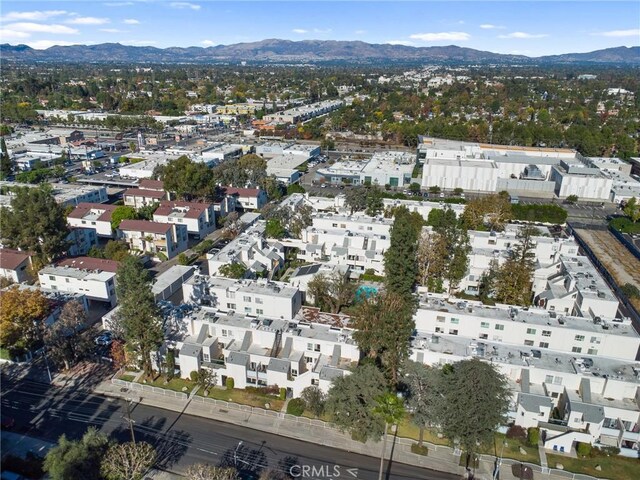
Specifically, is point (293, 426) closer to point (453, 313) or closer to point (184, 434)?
point (184, 434)

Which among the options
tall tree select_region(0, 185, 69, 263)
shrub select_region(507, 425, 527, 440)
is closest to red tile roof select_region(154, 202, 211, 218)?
tall tree select_region(0, 185, 69, 263)

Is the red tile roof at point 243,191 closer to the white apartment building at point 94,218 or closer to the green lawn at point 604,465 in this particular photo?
the white apartment building at point 94,218

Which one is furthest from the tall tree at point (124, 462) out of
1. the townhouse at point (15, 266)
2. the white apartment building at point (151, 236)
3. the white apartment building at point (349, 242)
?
the white apartment building at point (151, 236)

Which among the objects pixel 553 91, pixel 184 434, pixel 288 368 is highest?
pixel 553 91

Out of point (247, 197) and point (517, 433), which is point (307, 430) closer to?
point (517, 433)

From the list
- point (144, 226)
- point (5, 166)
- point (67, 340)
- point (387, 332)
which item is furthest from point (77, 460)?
point (5, 166)

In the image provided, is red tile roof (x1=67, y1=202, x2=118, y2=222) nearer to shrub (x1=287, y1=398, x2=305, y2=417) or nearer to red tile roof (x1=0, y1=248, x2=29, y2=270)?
red tile roof (x1=0, y1=248, x2=29, y2=270)

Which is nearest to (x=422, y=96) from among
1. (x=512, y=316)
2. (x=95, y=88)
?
(x=95, y=88)
